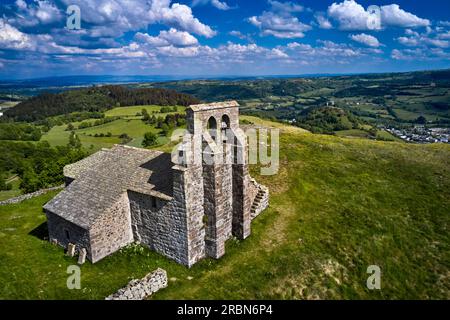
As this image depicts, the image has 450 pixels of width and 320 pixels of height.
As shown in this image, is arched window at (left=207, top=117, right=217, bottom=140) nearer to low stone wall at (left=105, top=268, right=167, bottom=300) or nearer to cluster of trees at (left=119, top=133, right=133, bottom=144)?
low stone wall at (left=105, top=268, right=167, bottom=300)

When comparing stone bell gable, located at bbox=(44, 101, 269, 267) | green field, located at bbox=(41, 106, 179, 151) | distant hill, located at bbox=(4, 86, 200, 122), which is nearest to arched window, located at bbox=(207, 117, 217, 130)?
stone bell gable, located at bbox=(44, 101, 269, 267)

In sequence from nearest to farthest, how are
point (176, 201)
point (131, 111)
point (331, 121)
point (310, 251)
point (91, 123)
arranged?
point (176, 201)
point (310, 251)
point (91, 123)
point (331, 121)
point (131, 111)

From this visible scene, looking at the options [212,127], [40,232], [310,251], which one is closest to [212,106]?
[212,127]

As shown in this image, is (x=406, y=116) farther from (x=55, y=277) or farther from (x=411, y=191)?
(x=55, y=277)

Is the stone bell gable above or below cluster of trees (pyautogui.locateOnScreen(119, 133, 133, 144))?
above

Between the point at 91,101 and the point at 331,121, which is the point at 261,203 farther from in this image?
the point at 91,101

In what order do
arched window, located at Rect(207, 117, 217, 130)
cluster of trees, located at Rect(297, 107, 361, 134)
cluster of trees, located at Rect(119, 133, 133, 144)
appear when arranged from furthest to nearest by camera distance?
cluster of trees, located at Rect(297, 107, 361, 134), cluster of trees, located at Rect(119, 133, 133, 144), arched window, located at Rect(207, 117, 217, 130)

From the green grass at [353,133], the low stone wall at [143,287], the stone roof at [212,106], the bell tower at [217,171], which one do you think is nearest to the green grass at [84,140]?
the green grass at [353,133]
